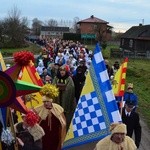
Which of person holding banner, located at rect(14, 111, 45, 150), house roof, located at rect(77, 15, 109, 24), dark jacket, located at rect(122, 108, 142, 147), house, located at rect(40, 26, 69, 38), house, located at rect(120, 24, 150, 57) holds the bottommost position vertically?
house, located at rect(40, 26, 69, 38)

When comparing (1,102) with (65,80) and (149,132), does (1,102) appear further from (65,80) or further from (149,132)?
(149,132)

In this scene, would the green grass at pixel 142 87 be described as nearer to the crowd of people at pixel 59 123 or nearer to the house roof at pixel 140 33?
the crowd of people at pixel 59 123

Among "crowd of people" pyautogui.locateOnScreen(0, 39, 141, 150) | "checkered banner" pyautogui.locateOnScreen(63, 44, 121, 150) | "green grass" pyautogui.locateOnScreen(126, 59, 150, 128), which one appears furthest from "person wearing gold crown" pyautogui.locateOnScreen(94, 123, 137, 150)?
"green grass" pyautogui.locateOnScreen(126, 59, 150, 128)

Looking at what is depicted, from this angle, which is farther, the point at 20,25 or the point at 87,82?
the point at 20,25

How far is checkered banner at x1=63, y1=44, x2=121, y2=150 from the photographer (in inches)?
251

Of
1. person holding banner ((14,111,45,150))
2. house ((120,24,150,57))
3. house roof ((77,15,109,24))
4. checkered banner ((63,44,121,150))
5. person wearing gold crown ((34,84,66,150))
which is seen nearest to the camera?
person holding banner ((14,111,45,150))

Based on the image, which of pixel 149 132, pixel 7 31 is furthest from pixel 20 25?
pixel 149 132

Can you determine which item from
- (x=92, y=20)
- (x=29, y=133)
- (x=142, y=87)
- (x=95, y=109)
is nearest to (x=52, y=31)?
(x=92, y=20)

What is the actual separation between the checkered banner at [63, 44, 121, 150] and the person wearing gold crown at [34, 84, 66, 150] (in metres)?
0.71

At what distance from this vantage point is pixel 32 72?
1000cm

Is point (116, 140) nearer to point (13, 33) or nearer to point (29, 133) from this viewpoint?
point (29, 133)

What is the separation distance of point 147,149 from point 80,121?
3.65m

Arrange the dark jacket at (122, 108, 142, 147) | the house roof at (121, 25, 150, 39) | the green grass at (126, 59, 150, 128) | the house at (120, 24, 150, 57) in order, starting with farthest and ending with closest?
1. the house roof at (121, 25, 150, 39)
2. the house at (120, 24, 150, 57)
3. the green grass at (126, 59, 150, 128)
4. the dark jacket at (122, 108, 142, 147)

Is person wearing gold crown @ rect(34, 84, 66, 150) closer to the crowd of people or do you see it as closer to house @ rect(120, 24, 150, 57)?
the crowd of people
